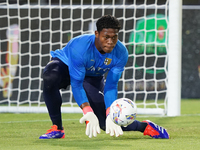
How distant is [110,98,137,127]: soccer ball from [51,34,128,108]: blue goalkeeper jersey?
27cm

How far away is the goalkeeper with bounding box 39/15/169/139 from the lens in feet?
10.7

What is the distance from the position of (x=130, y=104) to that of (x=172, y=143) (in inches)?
20.0

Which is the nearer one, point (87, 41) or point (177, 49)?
point (87, 41)

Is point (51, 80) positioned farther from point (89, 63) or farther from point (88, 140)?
point (88, 140)

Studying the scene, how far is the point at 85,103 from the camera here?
332 cm

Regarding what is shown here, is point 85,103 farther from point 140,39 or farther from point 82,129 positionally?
point 140,39

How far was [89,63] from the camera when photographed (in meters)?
3.51

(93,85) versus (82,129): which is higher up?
(93,85)

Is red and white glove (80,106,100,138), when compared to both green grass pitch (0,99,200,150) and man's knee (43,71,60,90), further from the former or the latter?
man's knee (43,71,60,90)

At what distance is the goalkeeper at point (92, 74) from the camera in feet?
10.7

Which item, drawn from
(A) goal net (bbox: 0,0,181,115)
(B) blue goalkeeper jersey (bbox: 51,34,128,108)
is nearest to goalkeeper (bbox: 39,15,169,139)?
(B) blue goalkeeper jersey (bbox: 51,34,128,108)

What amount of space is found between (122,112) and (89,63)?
60 cm

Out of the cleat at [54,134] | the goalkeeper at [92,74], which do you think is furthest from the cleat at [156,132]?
the cleat at [54,134]

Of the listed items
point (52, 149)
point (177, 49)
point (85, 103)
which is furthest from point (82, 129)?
point (177, 49)
